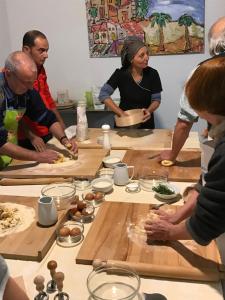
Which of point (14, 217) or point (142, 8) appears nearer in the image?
point (14, 217)

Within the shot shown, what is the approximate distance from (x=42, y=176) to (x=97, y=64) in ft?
7.30

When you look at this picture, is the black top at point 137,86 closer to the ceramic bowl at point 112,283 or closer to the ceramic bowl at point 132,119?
the ceramic bowl at point 132,119

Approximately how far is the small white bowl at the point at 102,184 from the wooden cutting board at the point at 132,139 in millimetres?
601

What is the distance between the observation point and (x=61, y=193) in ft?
5.63

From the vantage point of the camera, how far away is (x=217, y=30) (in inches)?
66.3

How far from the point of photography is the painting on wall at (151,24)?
11.6 ft

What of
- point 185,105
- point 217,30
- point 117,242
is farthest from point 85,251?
point 217,30


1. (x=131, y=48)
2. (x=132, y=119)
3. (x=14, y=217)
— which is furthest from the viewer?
(x=131, y=48)

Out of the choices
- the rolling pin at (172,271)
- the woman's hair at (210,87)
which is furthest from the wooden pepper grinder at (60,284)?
the woman's hair at (210,87)

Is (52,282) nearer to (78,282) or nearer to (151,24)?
(78,282)

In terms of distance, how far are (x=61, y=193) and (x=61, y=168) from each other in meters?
0.37

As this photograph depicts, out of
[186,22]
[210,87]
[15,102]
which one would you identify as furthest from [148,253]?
[186,22]

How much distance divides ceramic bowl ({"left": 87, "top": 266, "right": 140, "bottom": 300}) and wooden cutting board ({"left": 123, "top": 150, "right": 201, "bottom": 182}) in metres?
0.85

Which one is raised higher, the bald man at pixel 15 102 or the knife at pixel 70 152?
the bald man at pixel 15 102
